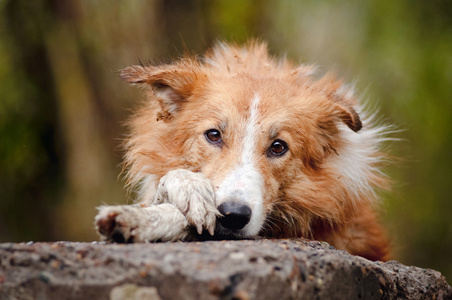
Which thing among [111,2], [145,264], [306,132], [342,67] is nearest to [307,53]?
[342,67]

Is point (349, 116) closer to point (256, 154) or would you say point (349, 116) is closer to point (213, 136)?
point (256, 154)

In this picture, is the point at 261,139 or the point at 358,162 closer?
the point at 261,139

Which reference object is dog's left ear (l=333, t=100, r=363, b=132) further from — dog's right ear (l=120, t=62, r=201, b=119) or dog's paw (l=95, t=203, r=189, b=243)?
dog's paw (l=95, t=203, r=189, b=243)

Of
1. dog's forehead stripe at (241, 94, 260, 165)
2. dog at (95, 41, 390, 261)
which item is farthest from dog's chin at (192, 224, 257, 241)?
dog's forehead stripe at (241, 94, 260, 165)

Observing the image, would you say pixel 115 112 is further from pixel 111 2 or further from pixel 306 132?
pixel 306 132

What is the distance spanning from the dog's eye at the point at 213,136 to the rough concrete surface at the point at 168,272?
1.46 m

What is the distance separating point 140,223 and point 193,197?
50cm

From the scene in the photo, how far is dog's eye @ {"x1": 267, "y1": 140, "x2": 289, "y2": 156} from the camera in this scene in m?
4.10

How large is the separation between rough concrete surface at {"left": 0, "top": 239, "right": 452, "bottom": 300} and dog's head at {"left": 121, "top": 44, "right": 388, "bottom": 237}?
3.13 ft

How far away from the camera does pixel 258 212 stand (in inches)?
139

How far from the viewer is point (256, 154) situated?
154 inches

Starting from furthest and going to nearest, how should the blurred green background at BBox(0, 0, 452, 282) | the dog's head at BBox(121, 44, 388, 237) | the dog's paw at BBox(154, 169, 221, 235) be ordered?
1. the blurred green background at BBox(0, 0, 452, 282)
2. the dog's head at BBox(121, 44, 388, 237)
3. the dog's paw at BBox(154, 169, 221, 235)

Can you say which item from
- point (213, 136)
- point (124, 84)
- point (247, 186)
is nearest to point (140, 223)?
point (247, 186)

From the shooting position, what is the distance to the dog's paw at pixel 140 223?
2.79m
